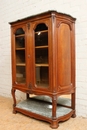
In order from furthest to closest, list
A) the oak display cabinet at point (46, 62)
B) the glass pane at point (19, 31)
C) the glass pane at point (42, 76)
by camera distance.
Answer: the glass pane at point (19, 31) < the glass pane at point (42, 76) < the oak display cabinet at point (46, 62)

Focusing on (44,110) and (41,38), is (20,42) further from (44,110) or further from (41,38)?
(44,110)

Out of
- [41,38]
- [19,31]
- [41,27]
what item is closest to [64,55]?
[41,38]

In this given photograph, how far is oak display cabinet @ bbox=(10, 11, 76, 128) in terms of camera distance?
1879 mm

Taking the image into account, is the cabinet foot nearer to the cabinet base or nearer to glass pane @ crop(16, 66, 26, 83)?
the cabinet base

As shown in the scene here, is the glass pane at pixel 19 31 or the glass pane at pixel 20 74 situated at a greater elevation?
the glass pane at pixel 19 31

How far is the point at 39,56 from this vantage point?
81.5 inches

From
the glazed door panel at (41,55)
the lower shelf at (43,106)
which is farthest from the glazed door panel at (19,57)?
the lower shelf at (43,106)

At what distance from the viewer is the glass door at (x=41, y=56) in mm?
1979

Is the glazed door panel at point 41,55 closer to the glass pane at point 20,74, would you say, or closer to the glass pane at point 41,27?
the glass pane at point 41,27

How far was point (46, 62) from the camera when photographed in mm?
2012

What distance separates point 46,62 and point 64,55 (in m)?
0.27

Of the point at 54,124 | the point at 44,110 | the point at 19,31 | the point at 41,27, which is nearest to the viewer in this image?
the point at 54,124

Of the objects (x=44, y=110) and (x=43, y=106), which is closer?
(x=44, y=110)

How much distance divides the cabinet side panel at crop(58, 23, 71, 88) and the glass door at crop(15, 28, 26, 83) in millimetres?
612
